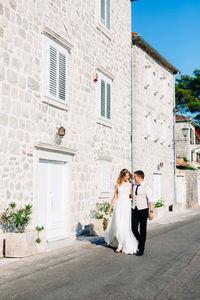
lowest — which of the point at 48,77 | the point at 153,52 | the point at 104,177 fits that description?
the point at 104,177

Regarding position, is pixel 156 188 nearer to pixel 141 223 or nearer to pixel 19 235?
pixel 141 223

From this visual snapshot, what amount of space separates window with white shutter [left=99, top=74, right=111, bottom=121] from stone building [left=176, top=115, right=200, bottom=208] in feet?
35.6

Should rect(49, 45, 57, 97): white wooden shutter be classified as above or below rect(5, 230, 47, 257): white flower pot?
above

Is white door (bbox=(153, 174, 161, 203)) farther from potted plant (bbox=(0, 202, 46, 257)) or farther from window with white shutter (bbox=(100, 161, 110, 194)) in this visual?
potted plant (bbox=(0, 202, 46, 257))

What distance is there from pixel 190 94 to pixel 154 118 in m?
17.9

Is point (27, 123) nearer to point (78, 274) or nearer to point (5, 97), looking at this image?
point (5, 97)

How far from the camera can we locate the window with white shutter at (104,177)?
43.0ft

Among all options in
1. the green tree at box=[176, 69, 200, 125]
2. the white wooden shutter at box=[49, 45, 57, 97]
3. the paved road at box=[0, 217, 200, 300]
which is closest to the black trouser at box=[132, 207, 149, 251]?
the paved road at box=[0, 217, 200, 300]

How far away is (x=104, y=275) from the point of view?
6082 mm

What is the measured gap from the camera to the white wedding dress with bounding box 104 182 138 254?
809cm

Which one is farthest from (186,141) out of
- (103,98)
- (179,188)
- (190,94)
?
(103,98)

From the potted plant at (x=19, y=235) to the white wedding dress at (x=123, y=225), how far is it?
1.61 meters

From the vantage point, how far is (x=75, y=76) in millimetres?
11609

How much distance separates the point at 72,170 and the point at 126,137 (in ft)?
16.6
